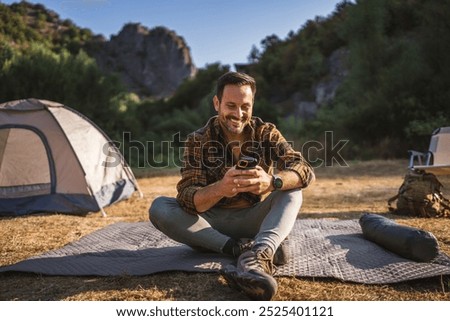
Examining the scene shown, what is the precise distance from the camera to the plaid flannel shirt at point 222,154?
7.82 feet

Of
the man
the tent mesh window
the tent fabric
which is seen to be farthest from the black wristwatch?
the tent mesh window

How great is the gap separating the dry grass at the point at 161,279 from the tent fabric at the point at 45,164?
0.29 m

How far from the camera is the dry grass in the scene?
1.92 meters

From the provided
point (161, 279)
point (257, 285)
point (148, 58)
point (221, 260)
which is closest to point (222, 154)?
point (221, 260)

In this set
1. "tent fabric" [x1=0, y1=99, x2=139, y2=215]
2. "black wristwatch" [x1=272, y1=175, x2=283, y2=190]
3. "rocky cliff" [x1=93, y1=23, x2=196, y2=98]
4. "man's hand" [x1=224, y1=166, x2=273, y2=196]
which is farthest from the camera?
"rocky cliff" [x1=93, y1=23, x2=196, y2=98]

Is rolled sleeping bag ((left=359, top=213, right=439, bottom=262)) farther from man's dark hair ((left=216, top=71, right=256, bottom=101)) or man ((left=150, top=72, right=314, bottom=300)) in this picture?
man's dark hair ((left=216, top=71, right=256, bottom=101))

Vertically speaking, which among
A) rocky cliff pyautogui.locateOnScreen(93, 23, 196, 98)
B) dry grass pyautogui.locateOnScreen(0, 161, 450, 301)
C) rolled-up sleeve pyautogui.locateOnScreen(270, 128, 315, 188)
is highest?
rocky cliff pyautogui.locateOnScreen(93, 23, 196, 98)

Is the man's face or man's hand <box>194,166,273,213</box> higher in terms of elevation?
the man's face

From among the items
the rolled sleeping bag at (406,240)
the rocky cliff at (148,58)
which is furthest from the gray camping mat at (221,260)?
the rocky cliff at (148,58)

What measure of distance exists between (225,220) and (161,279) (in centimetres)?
52

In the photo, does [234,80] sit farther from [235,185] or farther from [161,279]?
[161,279]

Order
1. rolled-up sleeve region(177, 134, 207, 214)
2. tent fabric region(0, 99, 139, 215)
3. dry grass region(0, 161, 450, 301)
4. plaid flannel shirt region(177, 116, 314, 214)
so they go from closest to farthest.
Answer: dry grass region(0, 161, 450, 301) → rolled-up sleeve region(177, 134, 207, 214) → plaid flannel shirt region(177, 116, 314, 214) → tent fabric region(0, 99, 139, 215)

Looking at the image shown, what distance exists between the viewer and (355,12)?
13.6m
